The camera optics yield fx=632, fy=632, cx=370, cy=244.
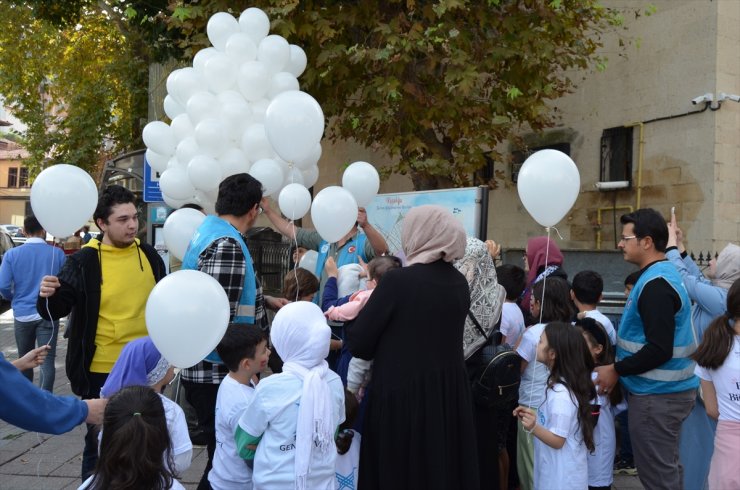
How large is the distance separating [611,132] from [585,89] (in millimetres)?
943

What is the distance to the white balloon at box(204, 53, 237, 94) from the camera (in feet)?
15.7

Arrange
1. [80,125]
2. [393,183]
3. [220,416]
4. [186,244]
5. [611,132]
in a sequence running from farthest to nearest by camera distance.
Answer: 1. [80,125]
2. [393,183]
3. [611,132]
4. [186,244]
5. [220,416]

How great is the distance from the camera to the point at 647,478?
3.43 meters

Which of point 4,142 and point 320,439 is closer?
point 320,439

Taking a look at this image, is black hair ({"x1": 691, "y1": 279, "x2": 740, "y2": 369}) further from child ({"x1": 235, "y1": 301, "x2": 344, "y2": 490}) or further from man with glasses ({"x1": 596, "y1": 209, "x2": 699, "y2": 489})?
child ({"x1": 235, "y1": 301, "x2": 344, "y2": 490})

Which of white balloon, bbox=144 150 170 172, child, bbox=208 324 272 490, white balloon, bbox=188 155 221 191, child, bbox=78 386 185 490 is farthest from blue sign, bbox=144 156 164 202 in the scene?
child, bbox=78 386 185 490

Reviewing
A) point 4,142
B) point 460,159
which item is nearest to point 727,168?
point 460,159

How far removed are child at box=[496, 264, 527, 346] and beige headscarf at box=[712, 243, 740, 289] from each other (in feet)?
4.17

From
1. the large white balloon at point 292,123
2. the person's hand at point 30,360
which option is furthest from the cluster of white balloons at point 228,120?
the person's hand at point 30,360

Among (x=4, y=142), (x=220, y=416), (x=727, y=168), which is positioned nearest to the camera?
(x=220, y=416)

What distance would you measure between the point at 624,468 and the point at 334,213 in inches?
121

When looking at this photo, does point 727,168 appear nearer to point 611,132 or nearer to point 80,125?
point 611,132

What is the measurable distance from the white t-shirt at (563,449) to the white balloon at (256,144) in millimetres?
2648

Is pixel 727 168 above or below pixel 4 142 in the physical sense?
below
